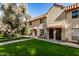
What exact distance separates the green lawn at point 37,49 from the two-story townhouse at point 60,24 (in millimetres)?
350

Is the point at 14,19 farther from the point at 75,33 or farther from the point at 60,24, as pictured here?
the point at 75,33

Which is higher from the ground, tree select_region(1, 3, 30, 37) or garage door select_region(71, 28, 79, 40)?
tree select_region(1, 3, 30, 37)

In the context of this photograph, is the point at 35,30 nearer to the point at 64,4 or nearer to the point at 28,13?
the point at 28,13

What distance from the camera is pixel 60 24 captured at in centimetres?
537

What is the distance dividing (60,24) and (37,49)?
122 centimetres

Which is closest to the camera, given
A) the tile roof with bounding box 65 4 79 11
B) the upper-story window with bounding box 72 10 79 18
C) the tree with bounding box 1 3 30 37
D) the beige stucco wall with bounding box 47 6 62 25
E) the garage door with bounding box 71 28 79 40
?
the garage door with bounding box 71 28 79 40

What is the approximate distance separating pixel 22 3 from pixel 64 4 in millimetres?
1343

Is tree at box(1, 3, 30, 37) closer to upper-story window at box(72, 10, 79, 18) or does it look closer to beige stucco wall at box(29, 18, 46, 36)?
beige stucco wall at box(29, 18, 46, 36)

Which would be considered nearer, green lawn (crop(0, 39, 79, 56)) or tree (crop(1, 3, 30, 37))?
green lawn (crop(0, 39, 79, 56))

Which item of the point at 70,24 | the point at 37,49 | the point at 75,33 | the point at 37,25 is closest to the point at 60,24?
the point at 70,24

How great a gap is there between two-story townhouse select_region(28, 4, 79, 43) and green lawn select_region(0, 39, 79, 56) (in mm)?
350

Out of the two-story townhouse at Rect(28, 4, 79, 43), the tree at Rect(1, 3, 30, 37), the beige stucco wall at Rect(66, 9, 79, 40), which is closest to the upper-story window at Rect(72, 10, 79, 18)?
the two-story townhouse at Rect(28, 4, 79, 43)

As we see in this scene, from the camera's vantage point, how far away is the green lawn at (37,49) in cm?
475

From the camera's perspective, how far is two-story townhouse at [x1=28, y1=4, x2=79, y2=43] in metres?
5.03
